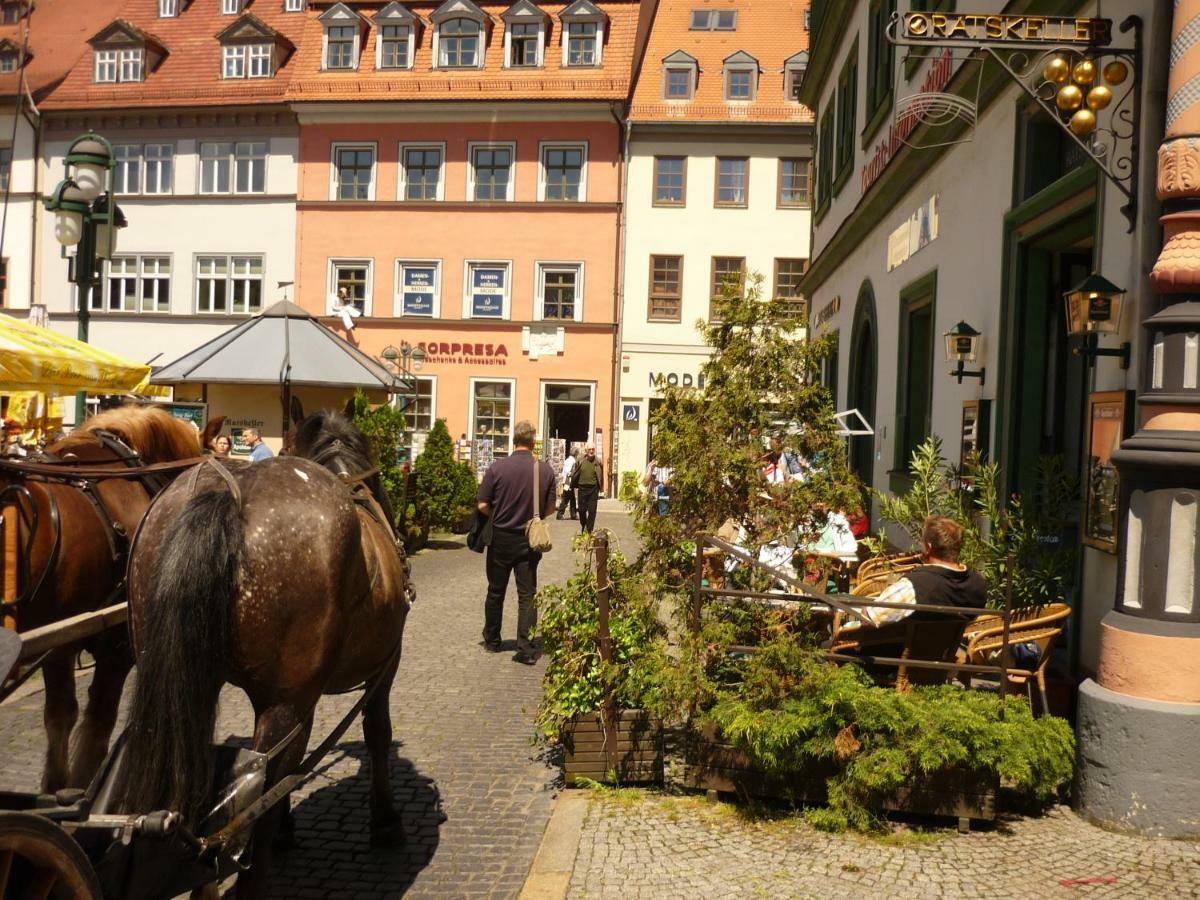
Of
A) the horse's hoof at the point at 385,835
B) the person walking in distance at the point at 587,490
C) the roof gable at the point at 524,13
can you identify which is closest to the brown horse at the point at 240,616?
the horse's hoof at the point at 385,835

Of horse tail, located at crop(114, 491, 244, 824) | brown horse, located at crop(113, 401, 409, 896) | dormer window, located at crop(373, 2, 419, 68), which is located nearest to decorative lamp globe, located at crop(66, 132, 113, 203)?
brown horse, located at crop(113, 401, 409, 896)

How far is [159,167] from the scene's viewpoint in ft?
115

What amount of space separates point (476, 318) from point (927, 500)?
25.9 m

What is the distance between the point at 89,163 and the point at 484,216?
24.9 meters

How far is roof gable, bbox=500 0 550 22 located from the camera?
33.7 m

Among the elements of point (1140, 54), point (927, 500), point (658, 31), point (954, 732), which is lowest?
point (954, 732)

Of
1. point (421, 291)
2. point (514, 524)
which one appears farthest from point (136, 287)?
point (514, 524)

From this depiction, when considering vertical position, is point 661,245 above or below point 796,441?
above

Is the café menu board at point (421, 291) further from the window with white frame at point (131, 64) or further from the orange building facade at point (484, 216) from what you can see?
the window with white frame at point (131, 64)

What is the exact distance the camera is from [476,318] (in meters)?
33.4

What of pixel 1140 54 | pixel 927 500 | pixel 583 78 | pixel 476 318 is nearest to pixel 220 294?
pixel 476 318

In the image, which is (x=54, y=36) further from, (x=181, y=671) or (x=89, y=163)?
(x=181, y=671)

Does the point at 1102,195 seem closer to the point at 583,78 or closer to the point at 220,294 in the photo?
the point at 583,78

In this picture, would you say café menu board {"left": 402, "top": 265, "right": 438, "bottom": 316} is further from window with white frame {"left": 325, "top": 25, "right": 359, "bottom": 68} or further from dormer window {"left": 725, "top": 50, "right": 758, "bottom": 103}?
dormer window {"left": 725, "top": 50, "right": 758, "bottom": 103}
